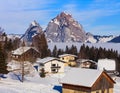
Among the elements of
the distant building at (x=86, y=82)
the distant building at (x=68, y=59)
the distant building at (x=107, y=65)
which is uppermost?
the distant building at (x=68, y=59)

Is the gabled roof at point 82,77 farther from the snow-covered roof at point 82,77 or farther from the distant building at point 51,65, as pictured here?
the distant building at point 51,65

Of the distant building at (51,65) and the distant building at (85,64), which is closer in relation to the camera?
the distant building at (51,65)

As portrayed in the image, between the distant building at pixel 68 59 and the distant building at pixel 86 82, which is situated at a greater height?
the distant building at pixel 68 59

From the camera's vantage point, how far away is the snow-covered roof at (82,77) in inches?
1909

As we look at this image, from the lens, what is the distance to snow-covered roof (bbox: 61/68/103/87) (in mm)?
48500

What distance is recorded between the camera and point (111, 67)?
99562 mm

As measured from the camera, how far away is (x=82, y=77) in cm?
4988

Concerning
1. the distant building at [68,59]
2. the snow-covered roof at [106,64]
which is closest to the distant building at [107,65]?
the snow-covered roof at [106,64]

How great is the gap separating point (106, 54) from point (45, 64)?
55922mm

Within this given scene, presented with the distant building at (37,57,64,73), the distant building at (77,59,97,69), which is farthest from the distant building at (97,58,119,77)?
the distant building at (77,59,97,69)

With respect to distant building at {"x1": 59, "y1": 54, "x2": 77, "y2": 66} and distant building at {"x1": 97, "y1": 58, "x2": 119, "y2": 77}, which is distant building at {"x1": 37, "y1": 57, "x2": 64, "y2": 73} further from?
distant building at {"x1": 59, "y1": 54, "x2": 77, "y2": 66}

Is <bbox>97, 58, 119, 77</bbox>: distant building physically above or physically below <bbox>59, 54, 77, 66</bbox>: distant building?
below

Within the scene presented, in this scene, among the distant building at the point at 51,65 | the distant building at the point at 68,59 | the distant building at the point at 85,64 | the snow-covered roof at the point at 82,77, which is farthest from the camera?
the distant building at the point at 68,59

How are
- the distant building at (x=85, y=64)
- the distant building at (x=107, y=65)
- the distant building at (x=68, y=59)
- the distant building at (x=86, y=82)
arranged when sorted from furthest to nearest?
the distant building at (x=68, y=59) → the distant building at (x=85, y=64) → the distant building at (x=107, y=65) → the distant building at (x=86, y=82)
